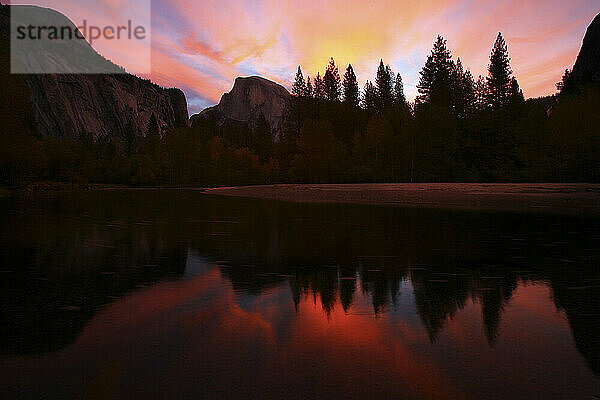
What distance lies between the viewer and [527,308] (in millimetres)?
4949

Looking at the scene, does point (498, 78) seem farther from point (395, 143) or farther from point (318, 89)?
point (318, 89)

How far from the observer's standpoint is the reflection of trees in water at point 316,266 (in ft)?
15.3

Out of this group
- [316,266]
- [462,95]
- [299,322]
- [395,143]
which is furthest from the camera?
[462,95]

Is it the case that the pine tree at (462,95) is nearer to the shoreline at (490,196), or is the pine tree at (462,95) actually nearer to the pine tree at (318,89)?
the pine tree at (318,89)

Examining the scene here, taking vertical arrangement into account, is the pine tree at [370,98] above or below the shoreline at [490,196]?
above

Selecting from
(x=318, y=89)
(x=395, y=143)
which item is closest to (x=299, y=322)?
(x=395, y=143)

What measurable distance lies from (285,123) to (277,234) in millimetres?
70605

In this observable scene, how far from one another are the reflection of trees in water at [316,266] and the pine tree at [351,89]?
7024cm

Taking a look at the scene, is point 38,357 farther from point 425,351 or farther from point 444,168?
point 444,168

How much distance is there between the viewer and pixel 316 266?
7574mm

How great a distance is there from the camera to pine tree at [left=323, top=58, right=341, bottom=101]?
79750 mm

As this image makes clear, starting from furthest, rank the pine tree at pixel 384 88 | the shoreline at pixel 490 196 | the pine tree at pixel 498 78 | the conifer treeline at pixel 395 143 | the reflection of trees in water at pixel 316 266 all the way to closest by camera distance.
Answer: the pine tree at pixel 384 88 → the pine tree at pixel 498 78 → the conifer treeline at pixel 395 143 → the shoreline at pixel 490 196 → the reflection of trees in water at pixel 316 266

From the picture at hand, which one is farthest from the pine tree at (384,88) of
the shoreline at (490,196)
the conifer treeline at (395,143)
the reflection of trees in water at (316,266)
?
the reflection of trees in water at (316,266)

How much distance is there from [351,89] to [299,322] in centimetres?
8184
